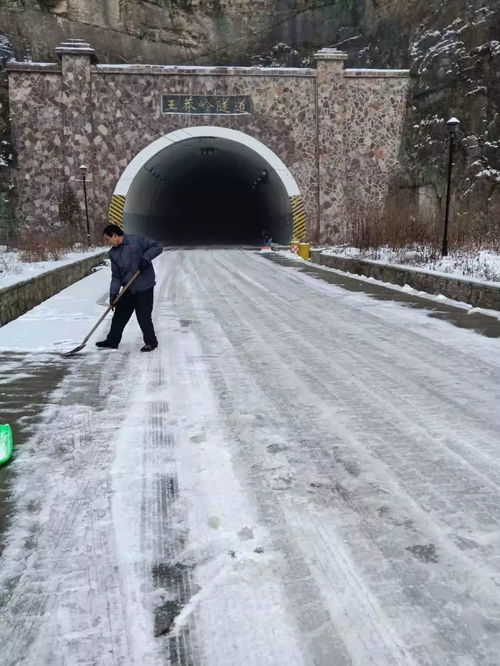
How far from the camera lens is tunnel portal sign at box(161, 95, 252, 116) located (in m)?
23.9

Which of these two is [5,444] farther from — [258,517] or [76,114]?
[76,114]

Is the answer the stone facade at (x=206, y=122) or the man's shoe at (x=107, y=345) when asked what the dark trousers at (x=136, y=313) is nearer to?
the man's shoe at (x=107, y=345)

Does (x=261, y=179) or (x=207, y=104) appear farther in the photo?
(x=261, y=179)

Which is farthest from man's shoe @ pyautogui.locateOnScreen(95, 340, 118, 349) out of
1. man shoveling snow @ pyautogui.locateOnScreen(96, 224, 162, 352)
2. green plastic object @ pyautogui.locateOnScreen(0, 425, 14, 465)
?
green plastic object @ pyautogui.locateOnScreen(0, 425, 14, 465)

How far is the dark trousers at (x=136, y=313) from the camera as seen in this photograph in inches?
236

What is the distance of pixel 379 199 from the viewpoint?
83.0 feet

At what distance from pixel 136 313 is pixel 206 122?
20275 mm

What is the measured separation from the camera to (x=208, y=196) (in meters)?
43.5

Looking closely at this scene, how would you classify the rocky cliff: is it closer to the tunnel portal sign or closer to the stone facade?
the stone facade

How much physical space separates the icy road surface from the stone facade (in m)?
20.6

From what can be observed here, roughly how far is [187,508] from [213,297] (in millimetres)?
7647

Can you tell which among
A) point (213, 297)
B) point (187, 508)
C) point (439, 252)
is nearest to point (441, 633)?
point (187, 508)

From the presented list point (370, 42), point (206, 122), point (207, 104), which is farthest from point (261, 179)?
point (370, 42)

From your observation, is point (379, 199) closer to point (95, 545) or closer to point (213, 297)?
point (213, 297)
